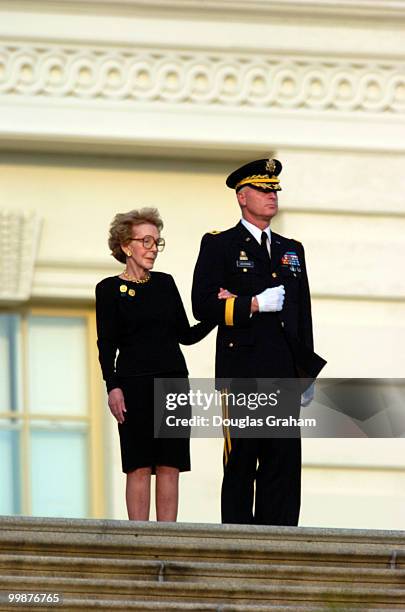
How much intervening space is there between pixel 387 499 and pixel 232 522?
3353 millimetres

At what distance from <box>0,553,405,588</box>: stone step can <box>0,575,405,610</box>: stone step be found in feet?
0.35

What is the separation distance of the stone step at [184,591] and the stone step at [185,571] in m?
0.11

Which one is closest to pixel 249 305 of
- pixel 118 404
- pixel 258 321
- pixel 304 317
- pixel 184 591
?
pixel 258 321

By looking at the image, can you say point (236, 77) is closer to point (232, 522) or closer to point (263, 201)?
point (263, 201)

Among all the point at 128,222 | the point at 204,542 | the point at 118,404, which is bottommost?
the point at 204,542

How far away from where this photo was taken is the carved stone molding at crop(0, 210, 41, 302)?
12758 mm

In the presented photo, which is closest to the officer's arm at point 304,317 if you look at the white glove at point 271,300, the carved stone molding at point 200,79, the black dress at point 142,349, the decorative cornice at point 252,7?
the white glove at point 271,300

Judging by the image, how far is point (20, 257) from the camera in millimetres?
12789

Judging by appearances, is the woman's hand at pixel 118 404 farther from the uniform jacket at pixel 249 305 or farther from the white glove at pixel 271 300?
the white glove at pixel 271 300

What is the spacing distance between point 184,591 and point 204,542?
420mm

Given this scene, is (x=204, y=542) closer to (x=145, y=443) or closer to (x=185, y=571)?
(x=185, y=571)

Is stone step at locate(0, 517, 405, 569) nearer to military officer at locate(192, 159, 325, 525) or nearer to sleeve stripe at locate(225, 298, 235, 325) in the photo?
military officer at locate(192, 159, 325, 525)

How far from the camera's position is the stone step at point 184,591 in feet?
26.1

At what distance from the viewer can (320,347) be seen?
12.7m
